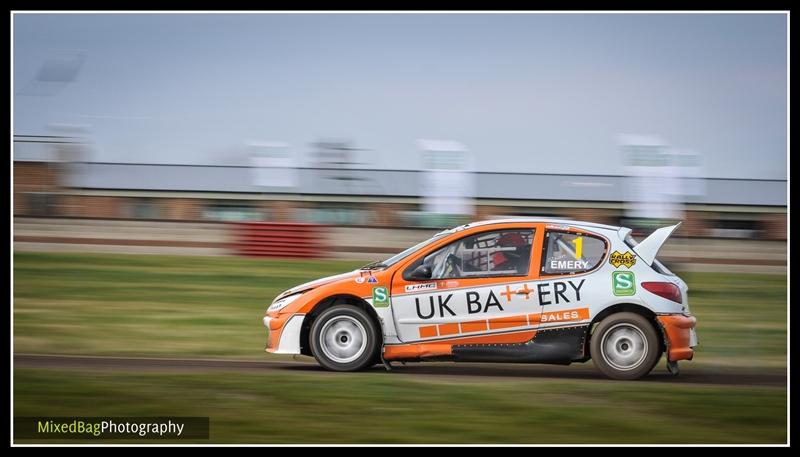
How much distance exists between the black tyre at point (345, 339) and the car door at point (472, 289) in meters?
0.31

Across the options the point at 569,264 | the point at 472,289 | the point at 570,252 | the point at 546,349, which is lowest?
the point at 546,349

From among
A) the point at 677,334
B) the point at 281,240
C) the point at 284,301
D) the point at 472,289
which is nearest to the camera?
the point at 677,334

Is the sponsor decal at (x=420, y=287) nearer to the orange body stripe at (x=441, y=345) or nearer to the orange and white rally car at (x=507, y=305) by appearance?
the orange and white rally car at (x=507, y=305)

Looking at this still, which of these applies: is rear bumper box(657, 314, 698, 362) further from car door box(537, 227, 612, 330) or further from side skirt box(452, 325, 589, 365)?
side skirt box(452, 325, 589, 365)

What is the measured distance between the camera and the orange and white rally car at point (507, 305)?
886cm

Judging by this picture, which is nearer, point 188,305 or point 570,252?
point 570,252

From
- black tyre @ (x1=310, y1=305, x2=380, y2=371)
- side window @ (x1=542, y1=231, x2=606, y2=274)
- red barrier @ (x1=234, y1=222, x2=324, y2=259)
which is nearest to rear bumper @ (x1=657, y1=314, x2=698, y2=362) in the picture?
side window @ (x1=542, y1=231, x2=606, y2=274)

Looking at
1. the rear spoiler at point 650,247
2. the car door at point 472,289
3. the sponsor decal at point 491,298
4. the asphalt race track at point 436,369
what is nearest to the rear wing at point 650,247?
the rear spoiler at point 650,247

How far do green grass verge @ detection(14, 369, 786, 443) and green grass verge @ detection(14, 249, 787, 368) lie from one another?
2.33m

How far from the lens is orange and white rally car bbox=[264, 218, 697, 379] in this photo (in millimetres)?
8859

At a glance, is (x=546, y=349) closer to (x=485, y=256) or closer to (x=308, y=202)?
(x=485, y=256)

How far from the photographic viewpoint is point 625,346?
892cm

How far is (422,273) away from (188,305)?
6538 millimetres

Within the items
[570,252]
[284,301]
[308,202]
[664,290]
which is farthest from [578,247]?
[308,202]
